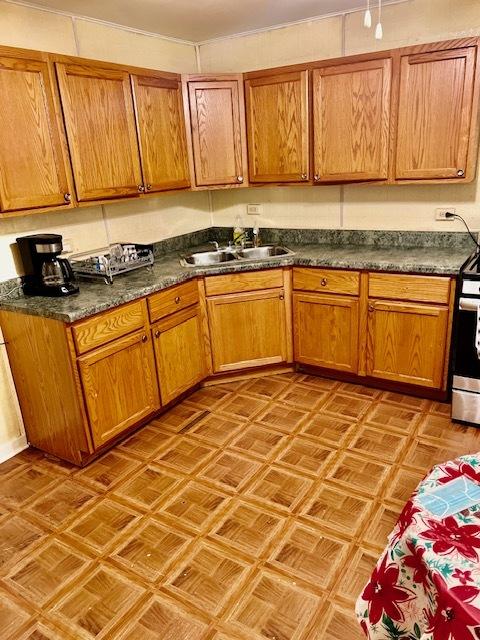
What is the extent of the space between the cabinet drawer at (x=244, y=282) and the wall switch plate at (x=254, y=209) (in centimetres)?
82

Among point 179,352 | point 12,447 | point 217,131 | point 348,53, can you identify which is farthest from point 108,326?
point 348,53

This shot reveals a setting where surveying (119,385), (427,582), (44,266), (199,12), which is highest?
(199,12)

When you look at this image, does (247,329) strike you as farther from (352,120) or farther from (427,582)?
(427,582)

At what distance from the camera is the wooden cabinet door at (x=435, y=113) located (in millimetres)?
2656

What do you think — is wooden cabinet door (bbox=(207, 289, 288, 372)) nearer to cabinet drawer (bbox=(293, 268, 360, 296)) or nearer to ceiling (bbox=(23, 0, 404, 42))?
cabinet drawer (bbox=(293, 268, 360, 296))

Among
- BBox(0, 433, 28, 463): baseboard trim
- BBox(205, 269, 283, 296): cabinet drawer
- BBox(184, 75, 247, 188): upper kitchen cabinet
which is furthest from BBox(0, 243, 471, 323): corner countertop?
BBox(0, 433, 28, 463): baseboard trim

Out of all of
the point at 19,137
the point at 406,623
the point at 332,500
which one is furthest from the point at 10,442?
the point at 406,623

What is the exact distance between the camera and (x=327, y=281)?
3154 mm

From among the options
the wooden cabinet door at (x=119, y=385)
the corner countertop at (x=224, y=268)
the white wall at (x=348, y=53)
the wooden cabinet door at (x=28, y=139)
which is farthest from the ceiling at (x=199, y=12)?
the wooden cabinet door at (x=119, y=385)

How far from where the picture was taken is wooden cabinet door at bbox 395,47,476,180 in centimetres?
266

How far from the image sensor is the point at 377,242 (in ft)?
11.2

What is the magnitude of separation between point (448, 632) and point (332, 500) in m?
1.44

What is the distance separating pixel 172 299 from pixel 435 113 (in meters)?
1.89

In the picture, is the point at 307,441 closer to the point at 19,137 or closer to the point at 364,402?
the point at 364,402
